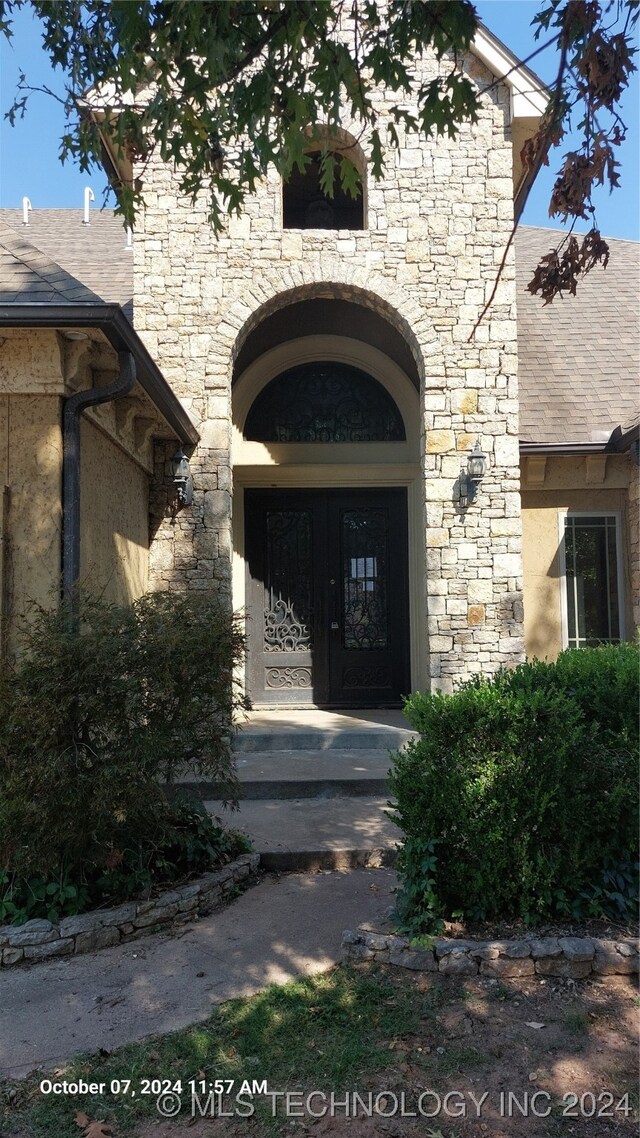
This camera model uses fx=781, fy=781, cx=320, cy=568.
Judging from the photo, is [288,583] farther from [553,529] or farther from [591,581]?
[591,581]

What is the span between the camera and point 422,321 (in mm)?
8422

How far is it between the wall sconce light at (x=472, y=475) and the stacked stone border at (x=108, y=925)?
499 centimetres

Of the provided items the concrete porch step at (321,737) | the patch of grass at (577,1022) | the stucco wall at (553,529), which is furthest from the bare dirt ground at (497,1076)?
the stucco wall at (553,529)

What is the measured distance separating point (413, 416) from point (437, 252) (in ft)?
6.90

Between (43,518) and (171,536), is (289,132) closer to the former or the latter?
(43,518)

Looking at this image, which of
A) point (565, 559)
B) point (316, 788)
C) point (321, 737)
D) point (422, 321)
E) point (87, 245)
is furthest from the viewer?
point (87, 245)

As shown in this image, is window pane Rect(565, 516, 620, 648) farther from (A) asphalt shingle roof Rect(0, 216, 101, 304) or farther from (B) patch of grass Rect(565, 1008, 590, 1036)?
(B) patch of grass Rect(565, 1008, 590, 1036)

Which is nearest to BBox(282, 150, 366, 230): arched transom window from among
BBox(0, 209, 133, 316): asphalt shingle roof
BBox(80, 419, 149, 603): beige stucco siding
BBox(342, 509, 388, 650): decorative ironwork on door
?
BBox(0, 209, 133, 316): asphalt shingle roof

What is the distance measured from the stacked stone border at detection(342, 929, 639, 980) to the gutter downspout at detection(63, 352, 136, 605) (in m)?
3.49

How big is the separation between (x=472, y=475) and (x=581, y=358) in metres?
3.22

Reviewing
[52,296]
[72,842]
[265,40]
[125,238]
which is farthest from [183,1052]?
[125,238]

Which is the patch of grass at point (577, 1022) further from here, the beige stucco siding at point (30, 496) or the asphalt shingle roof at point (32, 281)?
the asphalt shingle roof at point (32, 281)

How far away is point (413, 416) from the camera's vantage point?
9953 mm

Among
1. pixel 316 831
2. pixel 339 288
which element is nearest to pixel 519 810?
pixel 316 831
